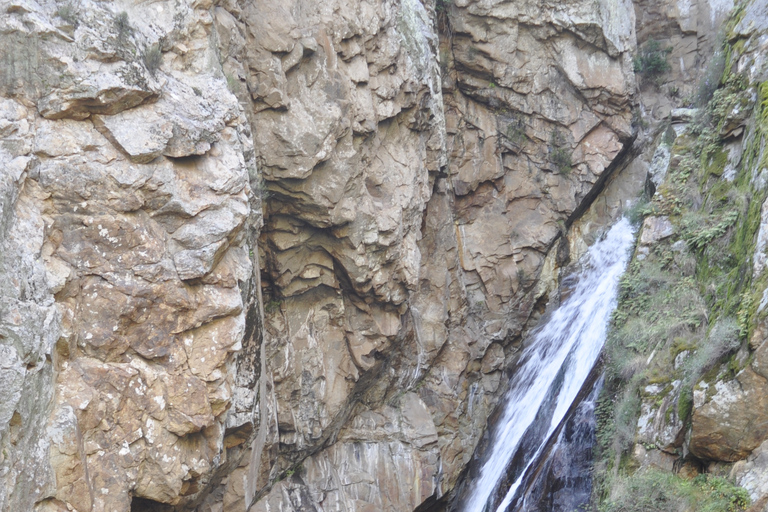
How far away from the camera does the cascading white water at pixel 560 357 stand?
12.6 metres

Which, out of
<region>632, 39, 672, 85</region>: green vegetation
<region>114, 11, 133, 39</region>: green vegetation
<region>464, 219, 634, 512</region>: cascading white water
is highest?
<region>632, 39, 672, 85</region>: green vegetation

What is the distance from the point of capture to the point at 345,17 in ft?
36.8

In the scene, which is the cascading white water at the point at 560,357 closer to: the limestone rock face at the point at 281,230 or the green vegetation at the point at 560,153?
the limestone rock face at the point at 281,230

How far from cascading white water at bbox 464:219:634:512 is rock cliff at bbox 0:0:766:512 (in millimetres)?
720

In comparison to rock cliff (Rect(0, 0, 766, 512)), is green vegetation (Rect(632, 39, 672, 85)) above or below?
above

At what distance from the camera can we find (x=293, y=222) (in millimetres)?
11344

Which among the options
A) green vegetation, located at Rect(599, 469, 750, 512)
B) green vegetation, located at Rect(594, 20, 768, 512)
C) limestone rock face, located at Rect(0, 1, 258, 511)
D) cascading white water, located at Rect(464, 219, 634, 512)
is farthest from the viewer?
cascading white water, located at Rect(464, 219, 634, 512)

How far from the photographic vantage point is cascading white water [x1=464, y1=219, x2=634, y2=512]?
41.4ft

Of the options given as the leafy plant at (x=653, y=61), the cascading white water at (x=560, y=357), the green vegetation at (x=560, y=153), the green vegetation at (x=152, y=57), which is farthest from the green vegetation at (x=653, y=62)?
the green vegetation at (x=152, y=57)

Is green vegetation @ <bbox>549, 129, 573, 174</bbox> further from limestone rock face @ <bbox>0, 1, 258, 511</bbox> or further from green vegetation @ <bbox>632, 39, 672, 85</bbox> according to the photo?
limestone rock face @ <bbox>0, 1, 258, 511</bbox>

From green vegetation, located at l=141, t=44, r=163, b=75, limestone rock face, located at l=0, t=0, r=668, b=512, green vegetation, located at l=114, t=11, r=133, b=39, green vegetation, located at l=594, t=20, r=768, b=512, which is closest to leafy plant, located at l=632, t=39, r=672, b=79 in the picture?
limestone rock face, located at l=0, t=0, r=668, b=512

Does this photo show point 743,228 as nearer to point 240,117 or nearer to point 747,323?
point 747,323

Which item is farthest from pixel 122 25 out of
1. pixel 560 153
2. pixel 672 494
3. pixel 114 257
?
pixel 560 153

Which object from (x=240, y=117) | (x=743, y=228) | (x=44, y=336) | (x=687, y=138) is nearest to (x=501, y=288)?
(x=687, y=138)
